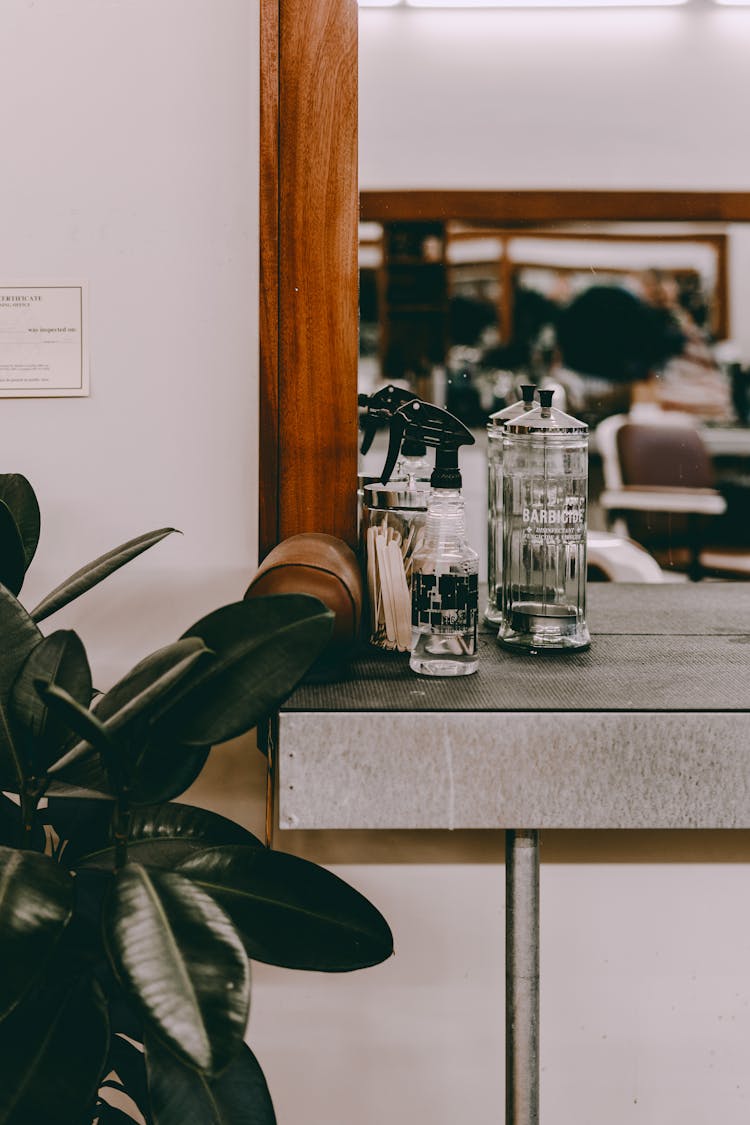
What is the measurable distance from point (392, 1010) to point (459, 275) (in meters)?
2.32

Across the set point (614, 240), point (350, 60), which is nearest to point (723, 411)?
point (614, 240)

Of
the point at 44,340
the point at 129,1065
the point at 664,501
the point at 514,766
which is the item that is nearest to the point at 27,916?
the point at 129,1065

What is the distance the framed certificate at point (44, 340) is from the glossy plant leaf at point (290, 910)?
75 cm

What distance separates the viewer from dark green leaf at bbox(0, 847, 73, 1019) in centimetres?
70

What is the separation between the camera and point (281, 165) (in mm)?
1286

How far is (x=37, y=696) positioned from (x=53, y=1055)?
29cm

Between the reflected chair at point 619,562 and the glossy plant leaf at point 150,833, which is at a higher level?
the reflected chair at point 619,562

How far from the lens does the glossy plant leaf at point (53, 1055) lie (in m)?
0.76

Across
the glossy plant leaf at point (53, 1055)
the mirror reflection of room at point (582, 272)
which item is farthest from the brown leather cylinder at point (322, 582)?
the mirror reflection of room at point (582, 272)

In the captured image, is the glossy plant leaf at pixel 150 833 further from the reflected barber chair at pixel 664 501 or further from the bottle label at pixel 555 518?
the reflected barber chair at pixel 664 501

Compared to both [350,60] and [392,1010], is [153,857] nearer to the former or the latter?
[392,1010]

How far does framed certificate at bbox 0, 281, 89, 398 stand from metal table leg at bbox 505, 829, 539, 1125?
2.78ft

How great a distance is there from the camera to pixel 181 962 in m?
0.70

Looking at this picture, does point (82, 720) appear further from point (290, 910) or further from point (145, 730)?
point (290, 910)
